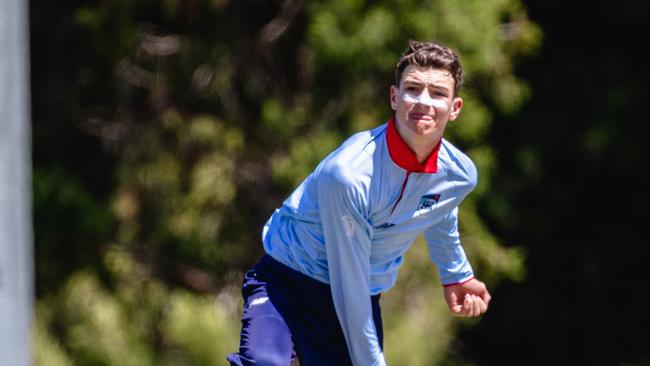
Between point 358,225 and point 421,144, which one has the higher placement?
point 421,144

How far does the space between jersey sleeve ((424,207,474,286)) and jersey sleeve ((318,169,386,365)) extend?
1.33ft

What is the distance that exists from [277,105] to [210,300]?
1297 millimetres

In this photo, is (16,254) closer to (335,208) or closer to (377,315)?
(335,208)

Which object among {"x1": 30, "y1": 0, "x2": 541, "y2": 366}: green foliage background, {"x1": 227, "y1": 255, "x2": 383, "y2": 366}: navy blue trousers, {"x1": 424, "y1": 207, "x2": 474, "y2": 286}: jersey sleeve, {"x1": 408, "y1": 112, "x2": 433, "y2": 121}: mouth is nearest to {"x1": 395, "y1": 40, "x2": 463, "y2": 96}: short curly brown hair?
{"x1": 408, "y1": 112, "x2": 433, "y2": 121}: mouth

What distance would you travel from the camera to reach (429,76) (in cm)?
360

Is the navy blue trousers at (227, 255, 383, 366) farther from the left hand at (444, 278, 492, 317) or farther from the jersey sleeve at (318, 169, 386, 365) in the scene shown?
the left hand at (444, 278, 492, 317)

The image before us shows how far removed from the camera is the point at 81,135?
9023 mm

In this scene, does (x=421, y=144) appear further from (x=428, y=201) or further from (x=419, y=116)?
(x=428, y=201)

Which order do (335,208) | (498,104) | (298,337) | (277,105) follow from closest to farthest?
(335,208) → (298,337) → (277,105) → (498,104)

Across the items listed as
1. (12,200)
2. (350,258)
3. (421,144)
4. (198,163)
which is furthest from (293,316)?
(198,163)

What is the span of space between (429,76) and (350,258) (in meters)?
0.54

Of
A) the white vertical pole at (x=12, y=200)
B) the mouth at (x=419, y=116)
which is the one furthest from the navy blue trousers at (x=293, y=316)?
the white vertical pole at (x=12, y=200)

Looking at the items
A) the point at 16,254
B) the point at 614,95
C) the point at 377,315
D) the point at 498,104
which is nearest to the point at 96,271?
the point at 498,104

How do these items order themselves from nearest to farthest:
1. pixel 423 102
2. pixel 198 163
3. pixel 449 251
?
pixel 423 102
pixel 449 251
pixel 198 163
